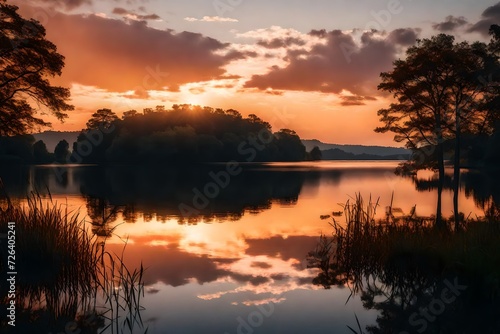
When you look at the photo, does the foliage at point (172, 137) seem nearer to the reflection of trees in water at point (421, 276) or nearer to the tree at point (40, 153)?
the tree at point (40, 153)

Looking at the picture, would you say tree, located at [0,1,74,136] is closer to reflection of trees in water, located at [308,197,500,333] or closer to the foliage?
reflection of trees in water, located at [308,197,500,333]

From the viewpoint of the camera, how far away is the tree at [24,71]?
81.8 ft

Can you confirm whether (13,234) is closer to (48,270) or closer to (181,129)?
(48,270)

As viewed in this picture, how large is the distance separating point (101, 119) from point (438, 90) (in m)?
148

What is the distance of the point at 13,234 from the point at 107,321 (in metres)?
4.95

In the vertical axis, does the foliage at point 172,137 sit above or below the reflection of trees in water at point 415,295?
above

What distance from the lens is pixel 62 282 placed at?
1221 cm

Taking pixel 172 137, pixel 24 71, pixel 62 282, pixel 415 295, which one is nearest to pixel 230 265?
pixel 62 282

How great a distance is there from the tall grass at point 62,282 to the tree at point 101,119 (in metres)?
157

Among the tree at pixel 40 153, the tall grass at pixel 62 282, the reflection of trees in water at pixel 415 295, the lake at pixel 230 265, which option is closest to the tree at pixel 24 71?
the lake at pixel 230 265

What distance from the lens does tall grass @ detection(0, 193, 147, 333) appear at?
10.3m

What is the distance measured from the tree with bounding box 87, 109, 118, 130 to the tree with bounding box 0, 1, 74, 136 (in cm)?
14055

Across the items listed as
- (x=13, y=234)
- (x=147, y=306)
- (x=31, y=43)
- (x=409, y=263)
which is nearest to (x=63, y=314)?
(x=147, y=306)

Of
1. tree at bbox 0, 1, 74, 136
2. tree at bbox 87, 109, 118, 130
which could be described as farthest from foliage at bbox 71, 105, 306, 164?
tree at bbox 0, 1, 74, 136
